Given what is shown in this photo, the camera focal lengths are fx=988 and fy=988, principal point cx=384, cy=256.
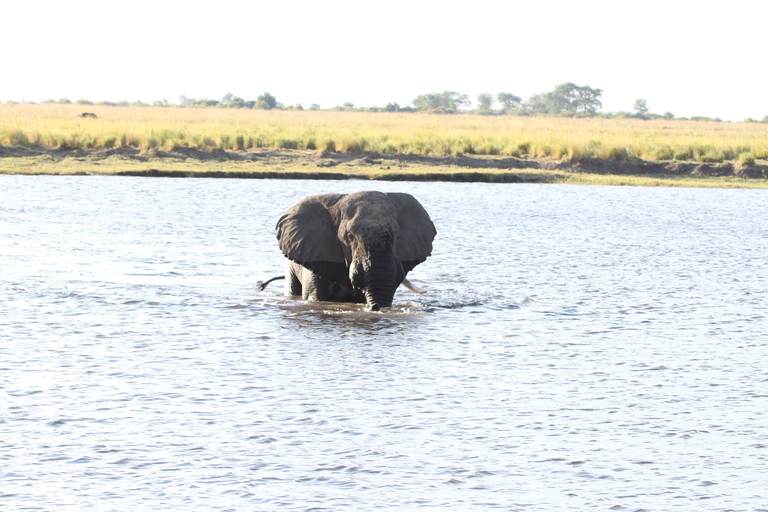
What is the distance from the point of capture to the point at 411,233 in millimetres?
10586

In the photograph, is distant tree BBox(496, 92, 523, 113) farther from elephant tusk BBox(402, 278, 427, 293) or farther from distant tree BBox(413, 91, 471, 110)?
elephant tusk BBox(402, 278, 427, 293)

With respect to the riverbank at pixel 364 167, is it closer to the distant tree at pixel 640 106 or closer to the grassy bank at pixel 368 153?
the grassy bank at pixel 368 153

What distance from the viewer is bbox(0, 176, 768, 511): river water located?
536 cm

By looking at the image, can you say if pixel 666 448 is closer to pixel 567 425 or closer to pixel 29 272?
pixel 567 425

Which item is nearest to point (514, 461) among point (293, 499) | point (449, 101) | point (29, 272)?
point (293, 499)

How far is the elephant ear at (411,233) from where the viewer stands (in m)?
10.5

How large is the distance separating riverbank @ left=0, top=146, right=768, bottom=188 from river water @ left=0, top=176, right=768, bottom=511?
40.6 feet

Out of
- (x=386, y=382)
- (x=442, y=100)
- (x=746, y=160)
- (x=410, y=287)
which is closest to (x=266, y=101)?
(x=442, y=100)

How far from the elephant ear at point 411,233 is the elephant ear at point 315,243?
650 millimetres

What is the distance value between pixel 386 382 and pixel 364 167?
2222cm

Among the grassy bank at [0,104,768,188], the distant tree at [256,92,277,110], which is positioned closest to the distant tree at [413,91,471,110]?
the distant tree at [256,92,277,110]

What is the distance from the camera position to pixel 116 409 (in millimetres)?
6555

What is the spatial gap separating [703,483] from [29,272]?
8950 mm

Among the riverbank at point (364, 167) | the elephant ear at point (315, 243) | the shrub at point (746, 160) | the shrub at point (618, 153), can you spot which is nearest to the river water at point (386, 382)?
the elephant ear at point (315, 243)
